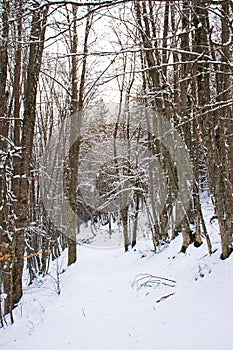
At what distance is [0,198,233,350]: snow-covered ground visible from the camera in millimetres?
3369

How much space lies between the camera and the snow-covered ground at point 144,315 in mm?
3369

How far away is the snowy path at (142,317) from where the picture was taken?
3.35 m

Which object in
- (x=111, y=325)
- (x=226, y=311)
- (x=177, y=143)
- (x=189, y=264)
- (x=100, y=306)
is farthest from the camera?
(x=177, y=143)

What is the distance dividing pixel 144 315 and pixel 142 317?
64mm

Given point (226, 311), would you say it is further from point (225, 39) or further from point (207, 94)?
point (225, 39)

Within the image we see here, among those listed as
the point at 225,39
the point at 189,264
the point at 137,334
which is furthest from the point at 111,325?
the point at 225,39

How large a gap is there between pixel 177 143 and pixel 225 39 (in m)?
3.25

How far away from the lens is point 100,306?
17.7 ft

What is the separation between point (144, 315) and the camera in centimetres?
444

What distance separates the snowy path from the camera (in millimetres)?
3352

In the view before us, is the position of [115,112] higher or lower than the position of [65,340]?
higher

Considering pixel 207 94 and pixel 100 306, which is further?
pixel 100 306

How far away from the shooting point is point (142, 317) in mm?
4383

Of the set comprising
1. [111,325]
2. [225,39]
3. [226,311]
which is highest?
[225,39]
